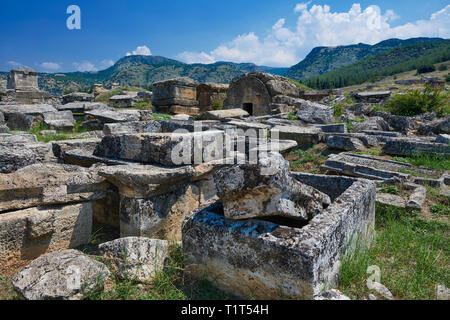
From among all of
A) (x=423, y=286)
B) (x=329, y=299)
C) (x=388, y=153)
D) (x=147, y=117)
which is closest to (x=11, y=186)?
(x=329, y=299)

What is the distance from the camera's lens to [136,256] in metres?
2.28

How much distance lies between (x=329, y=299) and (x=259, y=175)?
2.81ft

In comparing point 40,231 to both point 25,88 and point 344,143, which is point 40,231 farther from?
point 25,88

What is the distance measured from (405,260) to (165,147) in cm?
257

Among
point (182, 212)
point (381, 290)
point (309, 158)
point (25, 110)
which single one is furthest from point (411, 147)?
point (25, 110)

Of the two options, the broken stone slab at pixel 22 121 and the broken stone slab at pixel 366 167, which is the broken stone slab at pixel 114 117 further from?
the broken stone slab at pixel 366 167

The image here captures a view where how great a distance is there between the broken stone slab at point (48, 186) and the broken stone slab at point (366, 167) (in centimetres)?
414

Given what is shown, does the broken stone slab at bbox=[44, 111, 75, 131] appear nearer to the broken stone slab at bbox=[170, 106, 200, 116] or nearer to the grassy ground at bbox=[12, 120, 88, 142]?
the grassy ground at bbox=[12, 120, 88, 142]

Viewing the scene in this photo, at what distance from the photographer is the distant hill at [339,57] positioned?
146875 mm

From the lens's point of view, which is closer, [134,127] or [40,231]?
[40,231]

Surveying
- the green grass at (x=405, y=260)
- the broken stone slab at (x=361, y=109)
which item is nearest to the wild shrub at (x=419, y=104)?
the broken stone slab at (x=361, y=109)

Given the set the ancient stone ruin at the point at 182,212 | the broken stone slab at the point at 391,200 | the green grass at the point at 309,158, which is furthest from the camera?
the green grass at the point at 309,158
